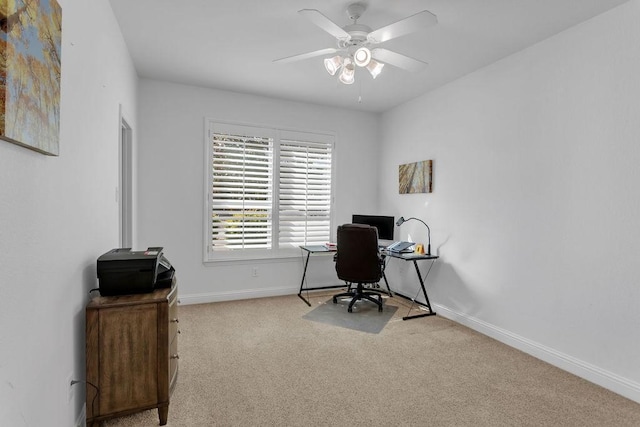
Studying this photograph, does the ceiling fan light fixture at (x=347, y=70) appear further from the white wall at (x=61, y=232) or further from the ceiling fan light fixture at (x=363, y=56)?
the white wall at (x=61, y=232)

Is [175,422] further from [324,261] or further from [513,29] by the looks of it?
[513,29]

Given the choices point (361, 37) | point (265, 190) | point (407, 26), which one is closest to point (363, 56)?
point (361, 37)

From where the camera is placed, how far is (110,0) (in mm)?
2453

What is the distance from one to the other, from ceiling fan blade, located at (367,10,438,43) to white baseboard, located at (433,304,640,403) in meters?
2.74

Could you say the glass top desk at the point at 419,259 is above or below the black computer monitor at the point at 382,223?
below

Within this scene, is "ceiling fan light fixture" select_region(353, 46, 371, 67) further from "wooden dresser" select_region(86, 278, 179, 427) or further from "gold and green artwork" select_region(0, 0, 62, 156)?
"wooden dresser" select_region(86, 278, 179, 427)

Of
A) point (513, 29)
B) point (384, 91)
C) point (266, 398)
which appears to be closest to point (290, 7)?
point (513, 29)

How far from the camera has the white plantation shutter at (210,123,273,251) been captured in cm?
438

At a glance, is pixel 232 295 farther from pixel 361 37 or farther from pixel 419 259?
pixel 361 37

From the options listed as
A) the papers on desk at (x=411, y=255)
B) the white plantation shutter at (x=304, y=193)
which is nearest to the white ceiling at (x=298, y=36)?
the white plantation shutter at (x=304, y=193)

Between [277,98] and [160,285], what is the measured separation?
3.21 m

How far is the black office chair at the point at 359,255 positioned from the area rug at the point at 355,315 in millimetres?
117

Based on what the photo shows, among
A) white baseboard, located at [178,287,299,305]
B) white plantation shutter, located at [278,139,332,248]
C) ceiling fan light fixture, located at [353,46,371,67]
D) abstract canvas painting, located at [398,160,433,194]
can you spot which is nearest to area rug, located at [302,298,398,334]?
white baseboard, located at [178,287,299,305]

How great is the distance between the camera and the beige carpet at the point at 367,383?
2129mm
